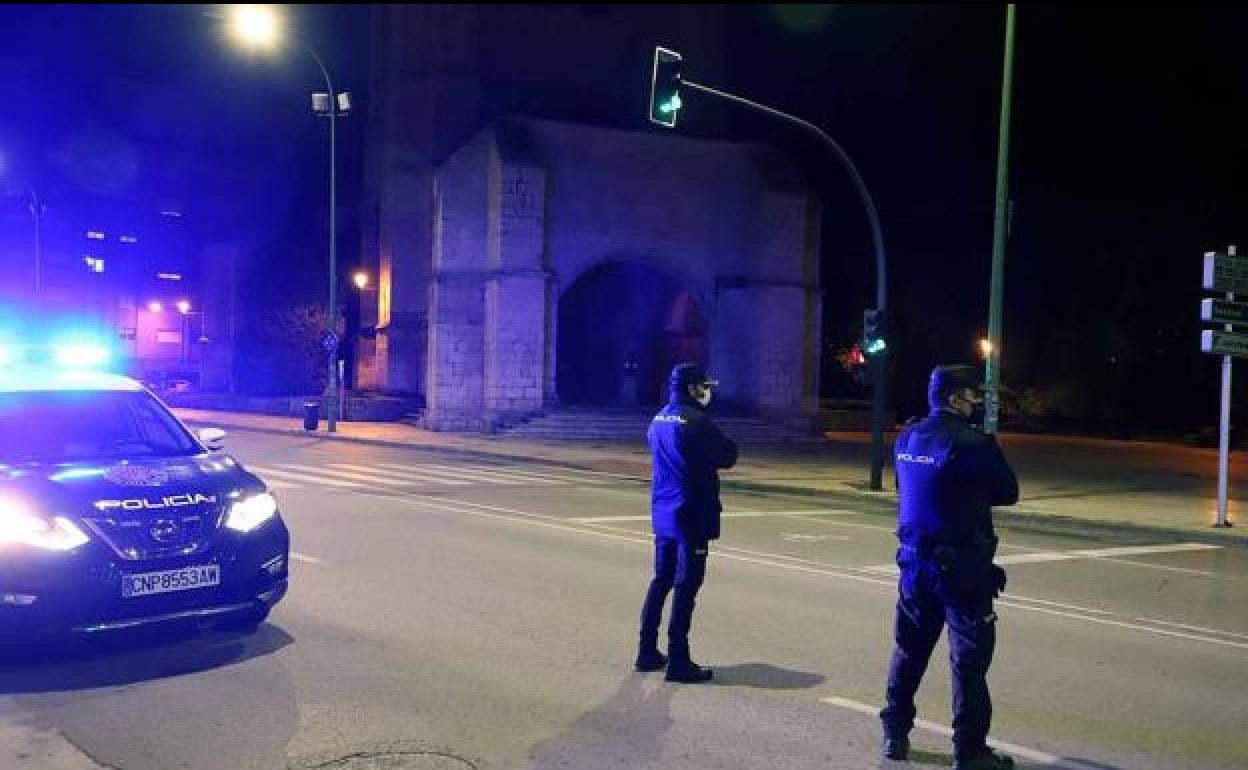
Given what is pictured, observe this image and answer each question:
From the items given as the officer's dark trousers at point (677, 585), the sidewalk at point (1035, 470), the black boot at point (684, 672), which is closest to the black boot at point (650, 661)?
the officer's dark trousers at point (677, 585)

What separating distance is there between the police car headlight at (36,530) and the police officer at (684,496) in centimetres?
300

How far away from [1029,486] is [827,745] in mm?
17058

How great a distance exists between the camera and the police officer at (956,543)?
465 cm

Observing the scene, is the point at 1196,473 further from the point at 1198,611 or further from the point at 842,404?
the point at 842,404

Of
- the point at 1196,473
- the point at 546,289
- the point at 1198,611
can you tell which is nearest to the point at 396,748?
the point at 1198,611

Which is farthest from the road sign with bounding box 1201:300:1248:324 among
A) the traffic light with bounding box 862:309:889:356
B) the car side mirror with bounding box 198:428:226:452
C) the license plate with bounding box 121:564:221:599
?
the license plate with bounding box 121:564:221:599

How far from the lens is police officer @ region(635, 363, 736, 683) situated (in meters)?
6.11

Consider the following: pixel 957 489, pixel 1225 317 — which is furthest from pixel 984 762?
pixel 1225 317

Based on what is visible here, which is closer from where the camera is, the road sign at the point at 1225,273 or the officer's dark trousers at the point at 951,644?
the officer's dark trousers at the point at 951,644

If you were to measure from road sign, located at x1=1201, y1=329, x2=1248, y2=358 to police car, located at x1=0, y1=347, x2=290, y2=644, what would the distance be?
501 inches

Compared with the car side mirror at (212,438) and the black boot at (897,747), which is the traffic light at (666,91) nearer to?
the car side mirror at (212,438)

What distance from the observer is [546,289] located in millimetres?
33938

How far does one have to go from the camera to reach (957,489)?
4680 mm

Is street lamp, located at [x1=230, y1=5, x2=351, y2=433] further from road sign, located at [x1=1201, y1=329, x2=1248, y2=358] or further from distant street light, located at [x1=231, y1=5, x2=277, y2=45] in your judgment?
road sign, located at [x1=1201, y1=329, x2=1248, y2=358]
